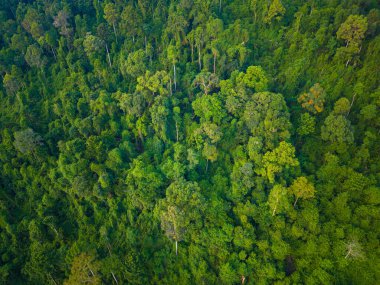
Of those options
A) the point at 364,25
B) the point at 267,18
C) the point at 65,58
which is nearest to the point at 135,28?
the point at 65,58

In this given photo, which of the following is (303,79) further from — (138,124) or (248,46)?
(138,124)

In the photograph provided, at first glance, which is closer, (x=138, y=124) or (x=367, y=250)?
(x=367, y=250)

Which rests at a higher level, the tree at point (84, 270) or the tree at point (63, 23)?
the tree at point (63, 23)

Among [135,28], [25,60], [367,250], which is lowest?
[367,250]

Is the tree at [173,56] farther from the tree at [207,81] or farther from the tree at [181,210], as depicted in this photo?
the tree at [181,210]

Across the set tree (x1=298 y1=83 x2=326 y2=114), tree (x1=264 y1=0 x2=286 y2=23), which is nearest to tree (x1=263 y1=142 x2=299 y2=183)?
tree (x1=298 y1=83 x2=326 y2=114)

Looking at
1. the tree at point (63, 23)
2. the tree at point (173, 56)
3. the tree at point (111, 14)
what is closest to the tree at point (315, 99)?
the tree at point (173, 56)

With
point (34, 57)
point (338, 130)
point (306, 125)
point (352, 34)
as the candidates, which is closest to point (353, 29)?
point (352, 34)
